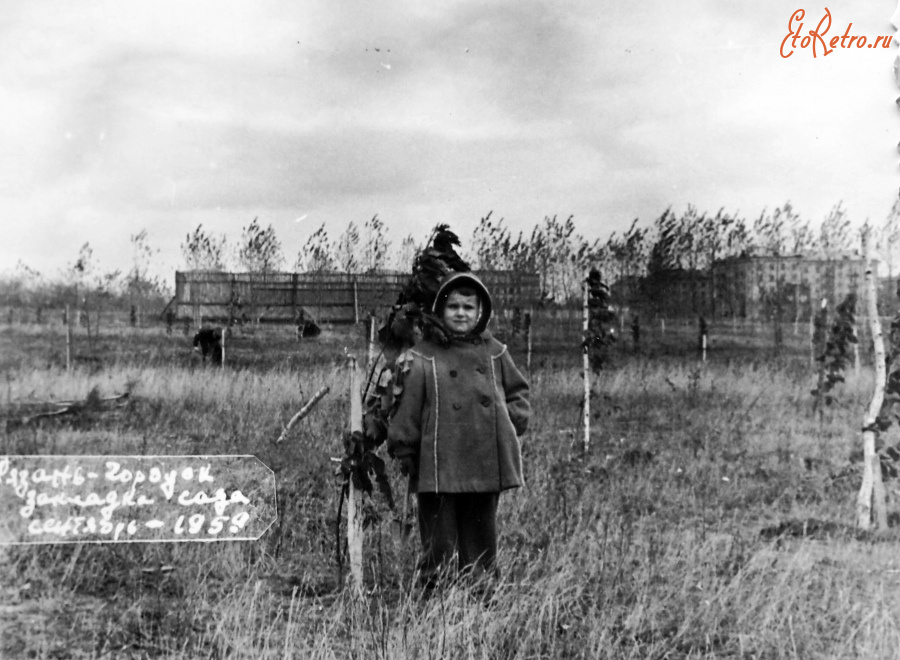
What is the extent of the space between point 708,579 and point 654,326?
11161mm

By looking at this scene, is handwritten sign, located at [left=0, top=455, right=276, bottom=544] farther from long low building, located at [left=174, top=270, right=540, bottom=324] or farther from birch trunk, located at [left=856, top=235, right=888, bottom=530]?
birch trunk, located at [left=856, top=235, right=888, bottom=530]

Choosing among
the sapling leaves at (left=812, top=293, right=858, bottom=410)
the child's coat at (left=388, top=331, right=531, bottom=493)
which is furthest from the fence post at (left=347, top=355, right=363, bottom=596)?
the sapling leaves at (left=812, top=293, right=858, bottom=410)

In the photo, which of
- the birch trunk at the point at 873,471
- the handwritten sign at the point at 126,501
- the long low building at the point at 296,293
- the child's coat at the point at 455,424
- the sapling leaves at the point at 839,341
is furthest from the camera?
the long low building at the point at 296,293

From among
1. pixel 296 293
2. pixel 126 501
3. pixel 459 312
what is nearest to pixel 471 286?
pixel 459 312

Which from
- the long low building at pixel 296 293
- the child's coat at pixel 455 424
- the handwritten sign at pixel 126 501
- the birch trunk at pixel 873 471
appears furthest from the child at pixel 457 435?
the long low building at pixel 296 293

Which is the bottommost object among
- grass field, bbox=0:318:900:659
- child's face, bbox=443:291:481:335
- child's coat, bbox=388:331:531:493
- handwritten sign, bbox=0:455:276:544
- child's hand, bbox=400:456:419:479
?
grass field, bbox=0:318:900:659

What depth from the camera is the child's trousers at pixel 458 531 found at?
3.86m

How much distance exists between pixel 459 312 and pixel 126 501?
2.54 metres

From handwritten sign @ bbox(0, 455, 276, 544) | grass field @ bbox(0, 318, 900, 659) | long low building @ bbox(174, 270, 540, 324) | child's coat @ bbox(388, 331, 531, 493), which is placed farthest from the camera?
long low building @ bbox(174, 270, 540, 324)

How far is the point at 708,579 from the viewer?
416cm

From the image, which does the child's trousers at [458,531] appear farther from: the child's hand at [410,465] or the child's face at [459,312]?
the child's face at [459,312]

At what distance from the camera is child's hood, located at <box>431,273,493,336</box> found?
382 cm

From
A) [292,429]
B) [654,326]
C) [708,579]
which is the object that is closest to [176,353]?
[292,429]

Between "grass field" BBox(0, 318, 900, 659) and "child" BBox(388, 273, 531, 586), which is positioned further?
"child" BBox(388, 273, 531, 586)
